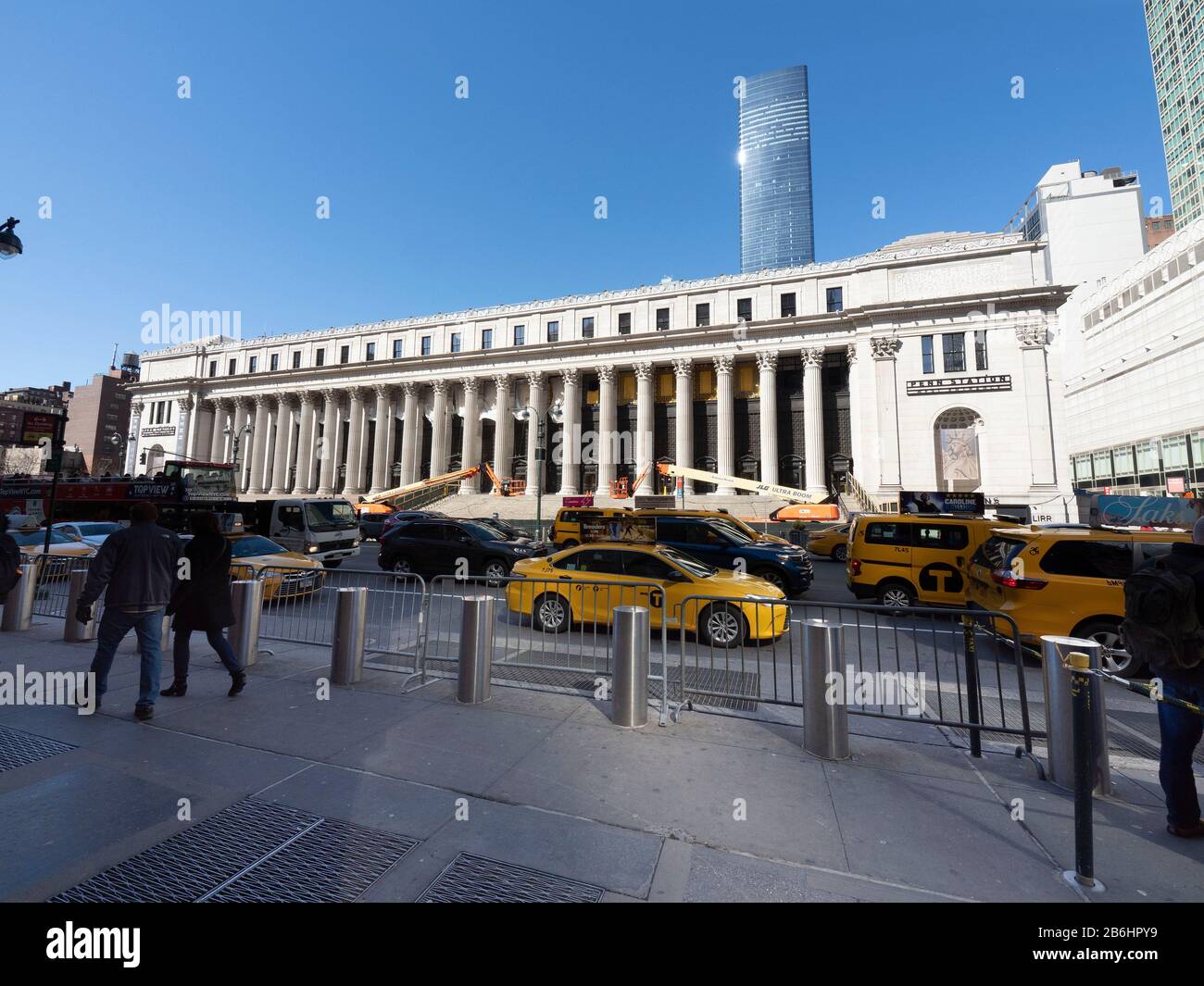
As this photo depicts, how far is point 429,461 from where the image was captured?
51.8 meters

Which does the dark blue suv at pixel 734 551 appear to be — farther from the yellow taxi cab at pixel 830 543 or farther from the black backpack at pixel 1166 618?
the yellow taxi cab at pixel 830 543

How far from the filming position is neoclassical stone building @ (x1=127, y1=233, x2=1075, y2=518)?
34.0 meters

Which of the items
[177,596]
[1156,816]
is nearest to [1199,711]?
[1156,816]

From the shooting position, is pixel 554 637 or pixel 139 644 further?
pixel 554 637

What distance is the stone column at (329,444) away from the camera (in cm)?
5331

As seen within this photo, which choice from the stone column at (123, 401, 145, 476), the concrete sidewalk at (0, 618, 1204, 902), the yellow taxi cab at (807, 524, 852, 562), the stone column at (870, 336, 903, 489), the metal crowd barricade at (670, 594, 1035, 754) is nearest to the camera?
the concrete sidewalk at (0, 618, 1204, 902)

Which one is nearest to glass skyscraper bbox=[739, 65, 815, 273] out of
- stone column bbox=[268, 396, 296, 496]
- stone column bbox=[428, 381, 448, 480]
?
stone column bbox=[428, 381, 448, 480]

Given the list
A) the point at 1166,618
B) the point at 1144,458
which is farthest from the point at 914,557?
the point at 1144,458

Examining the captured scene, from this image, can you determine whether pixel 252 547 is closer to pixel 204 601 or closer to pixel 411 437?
pixel 204 601

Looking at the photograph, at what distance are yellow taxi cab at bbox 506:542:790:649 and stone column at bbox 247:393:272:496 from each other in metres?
59.7

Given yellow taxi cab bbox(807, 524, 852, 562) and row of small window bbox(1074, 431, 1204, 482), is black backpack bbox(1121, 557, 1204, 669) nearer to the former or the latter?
yellow taxi cab bbox(807, 524, 852, 562)

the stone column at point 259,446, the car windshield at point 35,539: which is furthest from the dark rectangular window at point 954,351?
the stone column at point 259,446

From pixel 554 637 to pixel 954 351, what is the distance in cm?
3807

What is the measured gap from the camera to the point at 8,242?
376 inches
